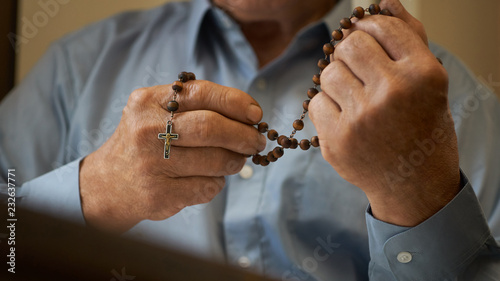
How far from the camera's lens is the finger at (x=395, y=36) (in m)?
0.50

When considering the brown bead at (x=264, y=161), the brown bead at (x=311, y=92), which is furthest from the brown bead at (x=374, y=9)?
the brown bead at (x=264, y=161)

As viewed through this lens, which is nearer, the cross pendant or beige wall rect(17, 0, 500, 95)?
the cross pendant

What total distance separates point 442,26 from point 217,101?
783 millimetres

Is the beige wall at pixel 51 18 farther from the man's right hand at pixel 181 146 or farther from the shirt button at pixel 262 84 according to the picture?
the man's right hand at pixel 181 146

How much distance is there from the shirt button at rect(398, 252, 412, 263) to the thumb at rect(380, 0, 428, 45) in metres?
0.25

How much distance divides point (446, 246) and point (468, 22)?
0.73 metres

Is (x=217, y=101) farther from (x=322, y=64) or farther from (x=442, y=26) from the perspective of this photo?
(x=442, y=26)

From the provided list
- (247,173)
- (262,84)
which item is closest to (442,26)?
(262,84)

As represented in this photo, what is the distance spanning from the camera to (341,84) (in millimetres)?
511

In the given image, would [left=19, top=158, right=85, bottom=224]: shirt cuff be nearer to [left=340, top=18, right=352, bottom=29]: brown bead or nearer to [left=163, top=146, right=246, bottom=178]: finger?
[left=163, top=146, right=246, bottom=178]: finger

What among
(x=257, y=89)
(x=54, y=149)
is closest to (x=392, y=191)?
(x=257, y=89)

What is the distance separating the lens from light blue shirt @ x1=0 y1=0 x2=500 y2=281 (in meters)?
0.60

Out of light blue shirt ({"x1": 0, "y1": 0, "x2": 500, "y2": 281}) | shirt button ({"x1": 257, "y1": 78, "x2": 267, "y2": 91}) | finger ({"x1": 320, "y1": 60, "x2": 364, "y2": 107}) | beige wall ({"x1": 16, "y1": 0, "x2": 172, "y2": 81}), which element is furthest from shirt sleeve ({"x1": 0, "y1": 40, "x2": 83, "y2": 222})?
finger ({"x1": 320, "y1": 60, "x2": 364, "y2": 107})

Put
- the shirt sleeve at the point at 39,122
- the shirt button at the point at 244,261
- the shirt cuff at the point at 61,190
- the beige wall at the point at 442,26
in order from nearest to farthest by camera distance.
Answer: the shirt cuff at the point at 61,190 → the shirt button at the point at 244,261 → the shirt sleeve at the point at 39,122 → the beige wall at the point at 442,26
